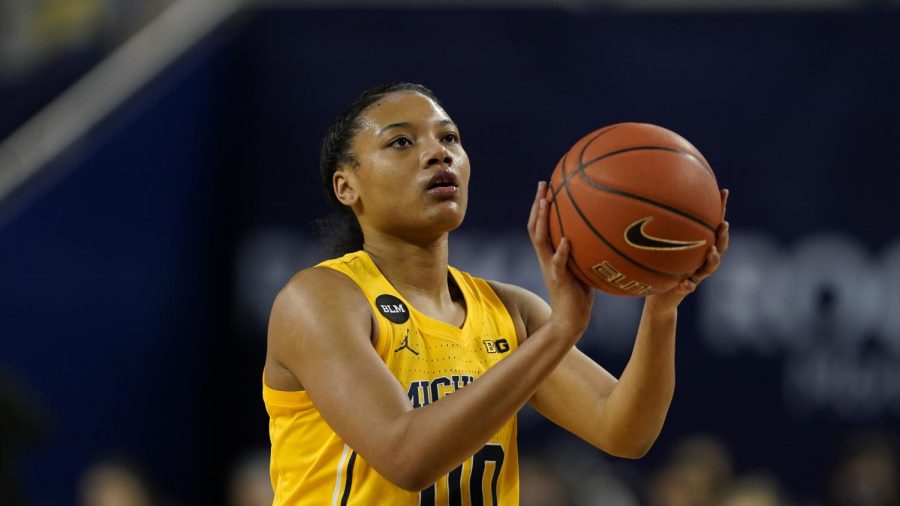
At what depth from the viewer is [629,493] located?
8.32m

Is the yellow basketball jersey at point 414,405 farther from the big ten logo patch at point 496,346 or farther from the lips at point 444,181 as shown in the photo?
the lips at point 444,181

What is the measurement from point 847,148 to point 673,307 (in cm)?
583

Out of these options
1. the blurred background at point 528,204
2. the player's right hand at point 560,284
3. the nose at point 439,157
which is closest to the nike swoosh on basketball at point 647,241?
the player's right hand at point 560,284

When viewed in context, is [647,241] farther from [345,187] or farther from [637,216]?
[345,187]

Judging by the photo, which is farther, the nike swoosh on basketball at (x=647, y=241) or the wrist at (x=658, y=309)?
the wrist at (x=658, y=309)

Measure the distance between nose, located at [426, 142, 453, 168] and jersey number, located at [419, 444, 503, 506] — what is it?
0.83 meters

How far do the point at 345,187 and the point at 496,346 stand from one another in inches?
27.2

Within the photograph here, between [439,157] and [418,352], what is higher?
[439,157]

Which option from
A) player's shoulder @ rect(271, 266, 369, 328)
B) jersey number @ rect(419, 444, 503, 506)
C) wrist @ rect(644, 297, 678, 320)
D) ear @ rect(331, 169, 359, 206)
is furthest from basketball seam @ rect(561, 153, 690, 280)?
ear @ rect(331, 169, 359, 206)

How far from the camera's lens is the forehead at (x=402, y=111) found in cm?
369

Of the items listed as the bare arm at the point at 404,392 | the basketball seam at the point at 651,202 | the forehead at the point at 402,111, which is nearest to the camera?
the bare arm at the point at 404,392

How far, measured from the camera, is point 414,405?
Answer: 336cm

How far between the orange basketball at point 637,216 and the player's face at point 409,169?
0.49 m

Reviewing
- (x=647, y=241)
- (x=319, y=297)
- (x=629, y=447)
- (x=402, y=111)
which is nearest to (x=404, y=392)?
(x=319, y=297)
